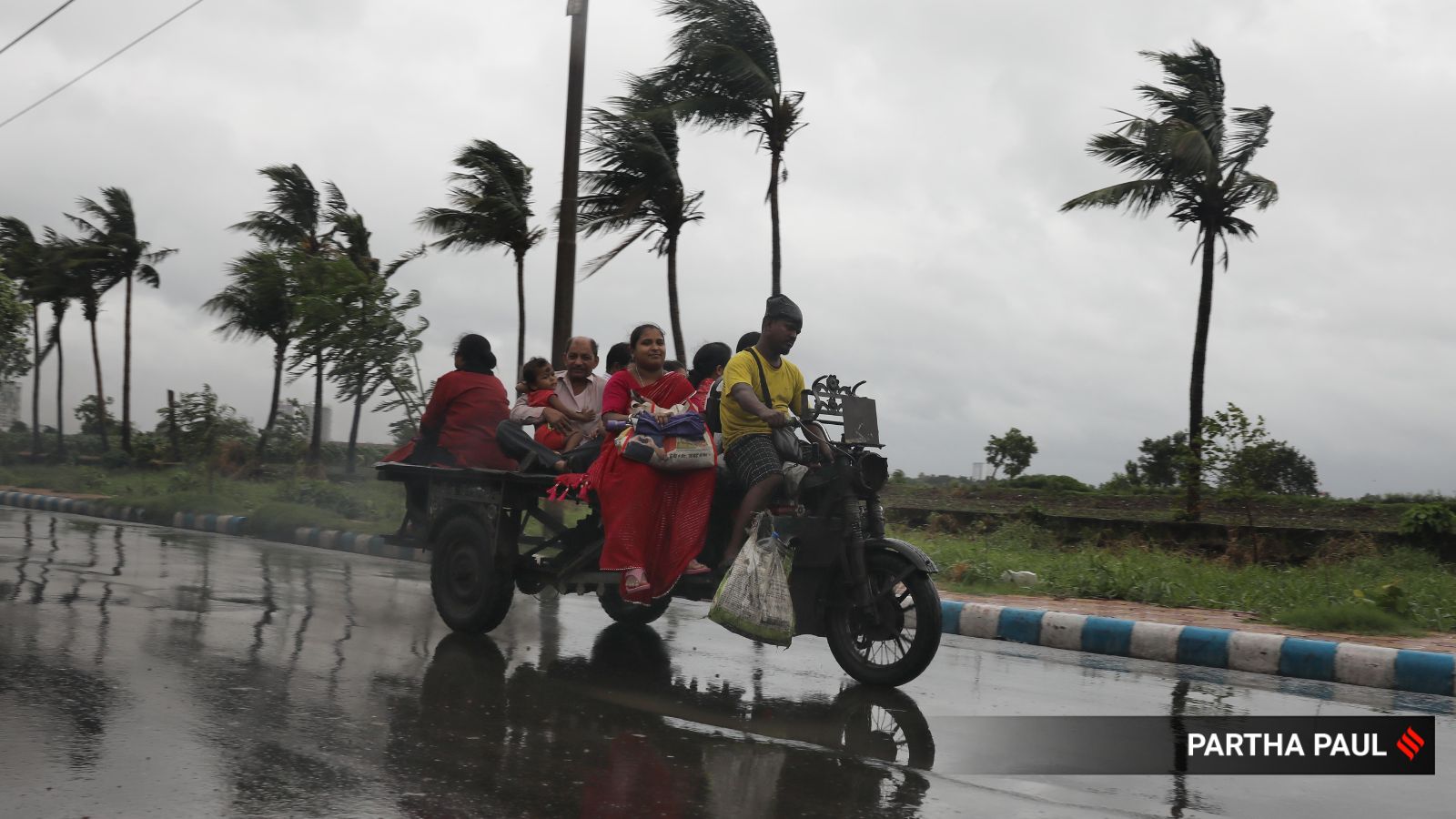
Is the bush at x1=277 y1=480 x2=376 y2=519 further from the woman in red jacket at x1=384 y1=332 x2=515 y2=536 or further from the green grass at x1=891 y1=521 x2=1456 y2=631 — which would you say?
the woman in red jacket at x1=384 y1=332 x2=515 y2=536

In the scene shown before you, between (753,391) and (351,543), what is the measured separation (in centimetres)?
1016

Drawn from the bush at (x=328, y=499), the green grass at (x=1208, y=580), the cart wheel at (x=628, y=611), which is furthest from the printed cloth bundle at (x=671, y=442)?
the bush at (x=328, y=499)

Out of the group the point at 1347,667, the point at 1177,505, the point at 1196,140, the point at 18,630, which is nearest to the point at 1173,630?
the point at 1347,667

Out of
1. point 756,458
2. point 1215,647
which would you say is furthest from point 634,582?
point 1215,647

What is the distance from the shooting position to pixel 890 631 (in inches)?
248

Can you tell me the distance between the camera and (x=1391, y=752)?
5211mm

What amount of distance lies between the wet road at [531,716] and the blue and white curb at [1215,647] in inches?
17.8

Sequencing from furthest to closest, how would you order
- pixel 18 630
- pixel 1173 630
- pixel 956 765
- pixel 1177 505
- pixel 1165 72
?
pixel 1165 72 → pixel 1177 505 → pixel 1173 630 → pixel 18 630 → pixel 956 765

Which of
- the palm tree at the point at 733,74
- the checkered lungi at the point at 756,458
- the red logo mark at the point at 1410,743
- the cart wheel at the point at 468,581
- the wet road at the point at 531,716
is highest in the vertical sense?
the palm tree at the point at 733,74

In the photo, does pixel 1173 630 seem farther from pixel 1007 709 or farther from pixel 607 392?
pixel 607 392

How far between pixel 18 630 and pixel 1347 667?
25.4 feet

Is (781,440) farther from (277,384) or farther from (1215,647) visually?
(277,384)

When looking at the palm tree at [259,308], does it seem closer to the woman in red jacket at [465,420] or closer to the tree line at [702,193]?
the tree line at [702,193]

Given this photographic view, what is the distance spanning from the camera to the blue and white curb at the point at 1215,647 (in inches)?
300
